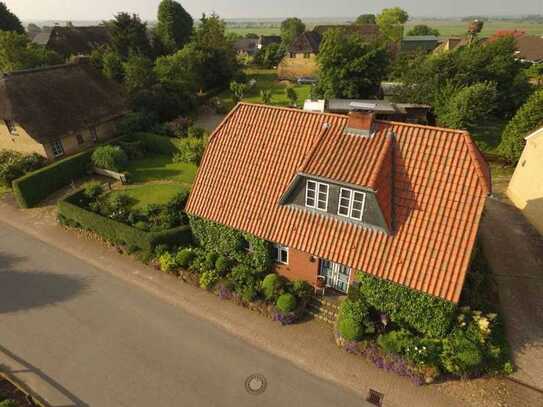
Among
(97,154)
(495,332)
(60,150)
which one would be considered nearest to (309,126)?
(495,332)

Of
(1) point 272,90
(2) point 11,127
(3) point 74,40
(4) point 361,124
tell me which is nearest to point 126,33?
(3) point 74,40

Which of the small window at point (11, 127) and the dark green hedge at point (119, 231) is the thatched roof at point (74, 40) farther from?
the dark green hedge at point (119, 231)

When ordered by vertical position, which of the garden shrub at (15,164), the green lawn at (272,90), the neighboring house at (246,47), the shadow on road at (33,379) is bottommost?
the shadow on road at (33,379)

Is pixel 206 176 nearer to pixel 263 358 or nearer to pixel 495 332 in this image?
pixel 263 358

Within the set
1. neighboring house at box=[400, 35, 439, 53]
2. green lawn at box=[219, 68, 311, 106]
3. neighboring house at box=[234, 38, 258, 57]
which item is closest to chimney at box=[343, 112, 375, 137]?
green lawn at box=[219, 68, 311, 106]

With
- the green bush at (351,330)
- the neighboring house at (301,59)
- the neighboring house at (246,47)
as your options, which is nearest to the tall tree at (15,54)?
the neighboring house at (301,59)

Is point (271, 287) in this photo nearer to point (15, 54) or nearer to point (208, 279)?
point (208, 279)

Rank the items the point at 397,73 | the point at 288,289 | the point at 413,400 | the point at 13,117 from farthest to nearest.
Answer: the point at 397,73 < the point at 13,117 < the point at 288,289 < the point at 413,400

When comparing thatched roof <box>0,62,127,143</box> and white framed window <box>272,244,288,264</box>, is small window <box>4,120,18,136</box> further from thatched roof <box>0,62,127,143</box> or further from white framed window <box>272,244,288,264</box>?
white framed window <box>272,244,288,264</box>
